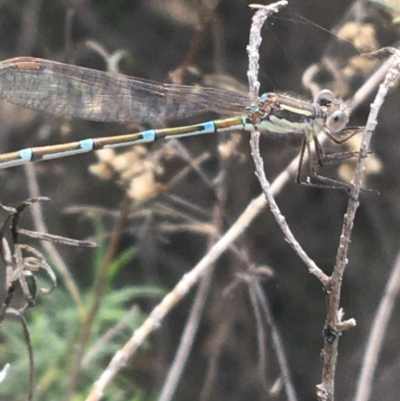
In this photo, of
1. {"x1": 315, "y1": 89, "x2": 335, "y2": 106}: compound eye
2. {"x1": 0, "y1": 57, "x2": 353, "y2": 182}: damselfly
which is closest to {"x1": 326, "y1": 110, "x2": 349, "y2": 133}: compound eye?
{"x1": 315, "y1": 89, "x2": 335, "y2": 106}: compound eye

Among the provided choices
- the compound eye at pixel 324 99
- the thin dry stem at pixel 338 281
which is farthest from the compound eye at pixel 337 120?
the thin dry stem at pixel 338 281

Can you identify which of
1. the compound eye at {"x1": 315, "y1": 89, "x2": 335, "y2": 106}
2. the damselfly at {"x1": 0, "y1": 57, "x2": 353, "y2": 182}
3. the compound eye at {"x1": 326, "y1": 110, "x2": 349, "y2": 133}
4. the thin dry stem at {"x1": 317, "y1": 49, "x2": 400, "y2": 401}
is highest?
the damselfly at {"x1": 0, "y1": 57, "x2": 353, "y2": 182}

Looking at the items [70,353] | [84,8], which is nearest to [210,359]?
[70,353]

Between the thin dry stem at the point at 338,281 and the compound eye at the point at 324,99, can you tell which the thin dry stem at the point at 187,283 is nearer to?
the compound eye at the point at 324,99

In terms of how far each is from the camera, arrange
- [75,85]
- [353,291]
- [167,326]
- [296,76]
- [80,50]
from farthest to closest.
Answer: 1. [80,50]
2. [167,326]
3. [353,291]
4. [75,85]
5. [296,76]

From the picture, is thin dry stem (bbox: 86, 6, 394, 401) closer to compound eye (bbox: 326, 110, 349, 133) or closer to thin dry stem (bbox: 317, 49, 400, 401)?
compound eye (bbox: 326, 110, 349, 133)

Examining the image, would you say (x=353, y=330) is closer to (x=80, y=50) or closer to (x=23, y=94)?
(x=23, y=94)

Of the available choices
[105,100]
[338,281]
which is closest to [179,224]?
[105,100]

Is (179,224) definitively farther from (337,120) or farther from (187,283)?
(337,120)
